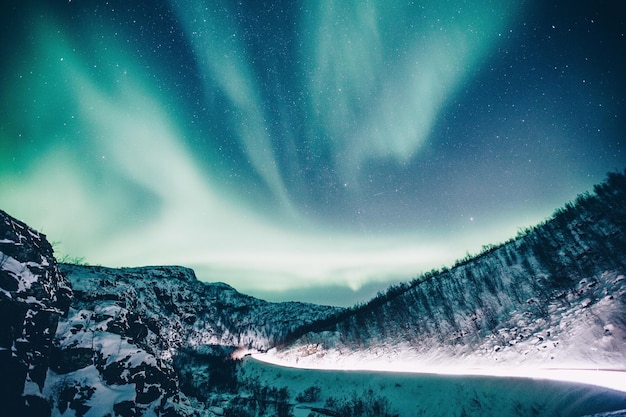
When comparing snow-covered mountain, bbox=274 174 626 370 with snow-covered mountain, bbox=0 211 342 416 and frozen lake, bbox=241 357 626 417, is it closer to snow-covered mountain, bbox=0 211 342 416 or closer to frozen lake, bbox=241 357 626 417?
frozen lake, bbox=241 357 626 417

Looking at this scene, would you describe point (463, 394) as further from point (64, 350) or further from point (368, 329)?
point (368, 329)

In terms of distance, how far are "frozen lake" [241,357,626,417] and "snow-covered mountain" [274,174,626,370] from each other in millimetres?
4318

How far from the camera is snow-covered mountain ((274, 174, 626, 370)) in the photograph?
824 inches

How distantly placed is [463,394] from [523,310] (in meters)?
16.2

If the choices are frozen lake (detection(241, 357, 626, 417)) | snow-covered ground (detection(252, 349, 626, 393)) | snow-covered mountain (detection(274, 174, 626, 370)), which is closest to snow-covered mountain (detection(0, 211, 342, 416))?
frozen lake (detection(241, 357, 626, 417))

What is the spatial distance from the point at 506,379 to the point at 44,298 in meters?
35.2

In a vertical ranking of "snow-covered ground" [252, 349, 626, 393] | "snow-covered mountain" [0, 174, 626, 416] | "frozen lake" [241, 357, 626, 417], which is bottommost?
"frozen lake" [241, 357, 626, 417]

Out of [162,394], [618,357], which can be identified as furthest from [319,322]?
[618,357]

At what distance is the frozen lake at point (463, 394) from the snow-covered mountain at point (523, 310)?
14.2ft

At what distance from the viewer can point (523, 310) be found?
Answer: 99.1ft

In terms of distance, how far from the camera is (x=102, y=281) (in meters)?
44.3

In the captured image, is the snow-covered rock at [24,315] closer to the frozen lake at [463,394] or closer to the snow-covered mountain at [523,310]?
the frozen lake at [463,394]

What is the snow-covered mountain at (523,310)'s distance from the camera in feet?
68.7

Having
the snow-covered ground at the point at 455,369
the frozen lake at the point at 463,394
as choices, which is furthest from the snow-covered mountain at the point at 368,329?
the frozen lake at the point at 463,394
